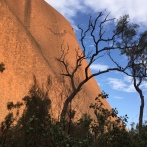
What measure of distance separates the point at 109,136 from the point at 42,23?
1931 inches

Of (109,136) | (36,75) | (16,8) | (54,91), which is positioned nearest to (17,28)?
(36,75)

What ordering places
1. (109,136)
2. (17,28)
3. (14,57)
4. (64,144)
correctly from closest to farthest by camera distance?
1. (64,144)
2. (109,136)
3. (14,57)
4. (17,28)

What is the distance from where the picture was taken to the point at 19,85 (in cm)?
3553

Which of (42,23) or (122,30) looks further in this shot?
(42,23)

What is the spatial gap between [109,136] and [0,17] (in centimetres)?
3453

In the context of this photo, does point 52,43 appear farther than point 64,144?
Yes

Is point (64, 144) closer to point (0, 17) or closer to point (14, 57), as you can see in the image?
point (14, 57)

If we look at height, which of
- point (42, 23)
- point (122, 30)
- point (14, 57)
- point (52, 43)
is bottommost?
point (122, 30)

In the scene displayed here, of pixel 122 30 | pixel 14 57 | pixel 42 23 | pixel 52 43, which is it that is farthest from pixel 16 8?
pixel 122 30

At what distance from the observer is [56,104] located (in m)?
35.7

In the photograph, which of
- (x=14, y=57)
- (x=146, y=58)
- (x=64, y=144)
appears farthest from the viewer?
(x=14, y=57)

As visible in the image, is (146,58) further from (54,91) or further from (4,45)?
(4,45)

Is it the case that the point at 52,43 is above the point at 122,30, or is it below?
above

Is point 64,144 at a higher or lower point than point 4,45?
lower
